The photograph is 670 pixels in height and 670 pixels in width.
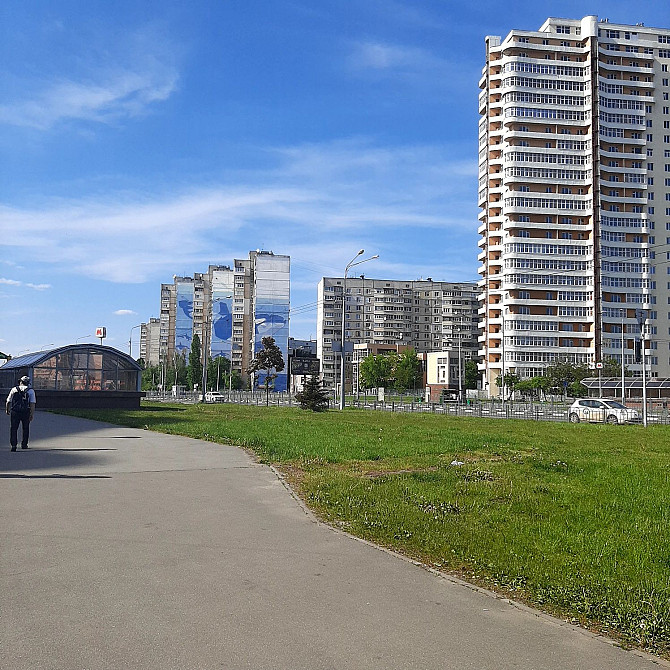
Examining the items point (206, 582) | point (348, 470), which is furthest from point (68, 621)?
point (348, 470)

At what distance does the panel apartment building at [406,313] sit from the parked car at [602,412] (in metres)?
118

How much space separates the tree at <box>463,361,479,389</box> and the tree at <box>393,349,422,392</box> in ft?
31.2

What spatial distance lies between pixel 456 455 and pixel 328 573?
991 centimetres

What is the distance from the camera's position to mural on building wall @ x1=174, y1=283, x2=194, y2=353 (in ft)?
498

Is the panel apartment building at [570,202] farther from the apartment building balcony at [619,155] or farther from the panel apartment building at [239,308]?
the panel apartment building at [239,308]

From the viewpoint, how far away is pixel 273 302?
136750mm

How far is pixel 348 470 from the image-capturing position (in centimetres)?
1326

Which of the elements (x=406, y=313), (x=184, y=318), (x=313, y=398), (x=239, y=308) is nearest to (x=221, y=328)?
(x=239, y=308)

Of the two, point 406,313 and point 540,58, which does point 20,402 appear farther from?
point 406,313

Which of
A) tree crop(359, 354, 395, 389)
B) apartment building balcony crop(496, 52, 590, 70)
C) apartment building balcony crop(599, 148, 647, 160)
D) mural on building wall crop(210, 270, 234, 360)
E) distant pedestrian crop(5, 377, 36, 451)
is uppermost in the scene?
apartment building balcony crop(496, 52, 590, 70)

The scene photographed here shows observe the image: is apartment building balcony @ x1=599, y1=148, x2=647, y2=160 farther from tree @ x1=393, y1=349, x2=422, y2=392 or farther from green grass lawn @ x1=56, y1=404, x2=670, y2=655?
green grass lawn @ x1=56, y1=404, x2=670, y2=655

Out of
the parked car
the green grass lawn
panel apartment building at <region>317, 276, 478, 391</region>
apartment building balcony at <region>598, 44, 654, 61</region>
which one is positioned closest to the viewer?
the green grass lawn

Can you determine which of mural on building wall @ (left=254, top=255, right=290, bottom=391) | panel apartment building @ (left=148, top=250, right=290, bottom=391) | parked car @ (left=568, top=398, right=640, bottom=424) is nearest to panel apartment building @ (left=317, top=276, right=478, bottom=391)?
panel apartment building @ (left=148, top=250, right=290, bottom=391)

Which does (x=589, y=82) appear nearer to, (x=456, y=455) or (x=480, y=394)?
(x=480, y=394)
